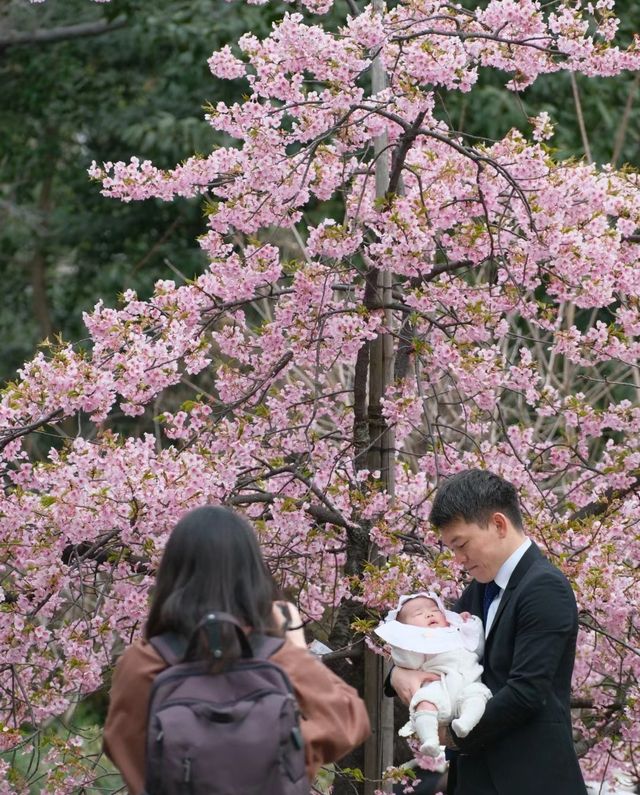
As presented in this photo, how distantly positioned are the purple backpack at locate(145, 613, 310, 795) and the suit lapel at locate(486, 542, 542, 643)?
0.73 m

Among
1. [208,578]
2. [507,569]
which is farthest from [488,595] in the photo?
[208,578]

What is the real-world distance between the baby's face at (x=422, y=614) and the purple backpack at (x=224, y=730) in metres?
0.77

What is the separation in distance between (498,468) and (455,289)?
1.94ft

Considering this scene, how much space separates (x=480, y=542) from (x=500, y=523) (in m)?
0.06

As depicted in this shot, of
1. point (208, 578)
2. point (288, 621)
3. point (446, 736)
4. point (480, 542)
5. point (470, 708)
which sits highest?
point (208, 578)

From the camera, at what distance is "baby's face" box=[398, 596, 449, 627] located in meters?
2.72

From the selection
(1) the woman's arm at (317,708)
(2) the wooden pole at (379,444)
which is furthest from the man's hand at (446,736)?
(2) the wooden pole at (379,444)

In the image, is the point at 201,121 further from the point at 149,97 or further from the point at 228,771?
the point at 228,771

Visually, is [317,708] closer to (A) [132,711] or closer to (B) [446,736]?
(A) [132,711]

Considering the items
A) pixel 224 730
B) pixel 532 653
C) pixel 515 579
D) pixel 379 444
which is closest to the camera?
pixel 224 730

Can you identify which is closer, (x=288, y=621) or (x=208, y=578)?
(x=208, y=578)

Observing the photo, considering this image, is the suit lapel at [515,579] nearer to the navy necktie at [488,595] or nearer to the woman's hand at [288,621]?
the navy necktie at [488,595]

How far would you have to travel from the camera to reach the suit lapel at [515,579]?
259 centimetres

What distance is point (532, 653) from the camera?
2.47 metres
